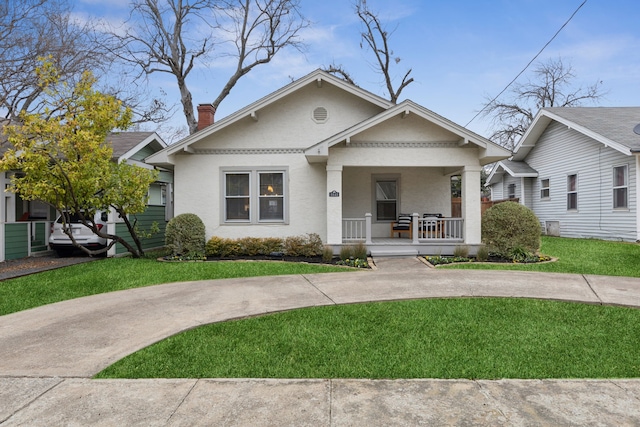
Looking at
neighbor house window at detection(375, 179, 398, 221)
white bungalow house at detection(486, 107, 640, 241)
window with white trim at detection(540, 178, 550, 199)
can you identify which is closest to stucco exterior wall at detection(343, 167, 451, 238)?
neighbor house window at detection(375, 179, 398, 221)

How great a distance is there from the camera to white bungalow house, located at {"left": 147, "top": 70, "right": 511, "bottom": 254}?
1120cm

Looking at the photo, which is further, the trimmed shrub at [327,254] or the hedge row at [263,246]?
the hedge row at [263,246]

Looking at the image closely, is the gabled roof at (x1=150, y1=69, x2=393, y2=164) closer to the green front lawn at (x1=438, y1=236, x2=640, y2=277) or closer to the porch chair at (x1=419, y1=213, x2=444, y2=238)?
the porch chair at (x1=419, y1=213, x2=444, y2=238)

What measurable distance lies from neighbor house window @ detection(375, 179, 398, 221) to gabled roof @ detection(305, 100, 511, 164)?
303cm

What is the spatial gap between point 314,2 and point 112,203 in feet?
60.1

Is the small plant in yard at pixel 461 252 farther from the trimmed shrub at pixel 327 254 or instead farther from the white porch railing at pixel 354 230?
the trimmed shrub at pixel 327 254

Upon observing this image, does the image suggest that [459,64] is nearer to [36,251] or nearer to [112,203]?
[112,203]

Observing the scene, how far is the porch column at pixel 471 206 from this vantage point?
11148 millimetres

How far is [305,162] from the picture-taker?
39.8 feet

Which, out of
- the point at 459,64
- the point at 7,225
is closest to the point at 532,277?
the point at 7,225

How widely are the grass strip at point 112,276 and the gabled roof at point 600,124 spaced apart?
443 inches

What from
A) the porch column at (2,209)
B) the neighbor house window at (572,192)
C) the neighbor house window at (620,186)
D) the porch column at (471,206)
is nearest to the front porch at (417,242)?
the porch column at (471,206)

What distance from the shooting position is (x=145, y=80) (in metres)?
23.1

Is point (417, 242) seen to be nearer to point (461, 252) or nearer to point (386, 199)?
point (461, 252)
